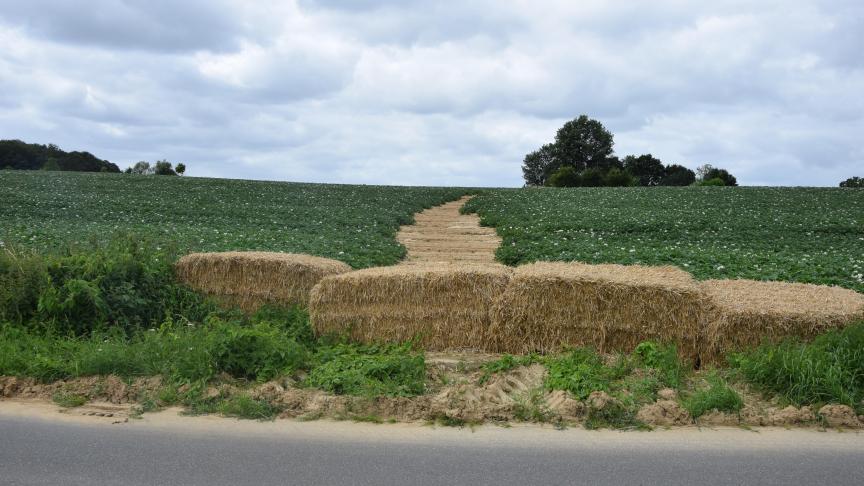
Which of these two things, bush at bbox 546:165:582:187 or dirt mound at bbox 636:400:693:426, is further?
bush at bbox 546:165:582:187

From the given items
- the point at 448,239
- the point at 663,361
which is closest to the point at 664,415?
the point at 663,361

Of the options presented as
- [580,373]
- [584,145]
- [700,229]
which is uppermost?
[584,145]

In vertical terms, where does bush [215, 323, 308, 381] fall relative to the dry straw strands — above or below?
below

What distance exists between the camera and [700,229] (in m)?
22.8

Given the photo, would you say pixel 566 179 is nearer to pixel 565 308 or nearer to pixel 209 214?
pixel 209 214

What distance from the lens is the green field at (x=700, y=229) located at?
46.6 feet

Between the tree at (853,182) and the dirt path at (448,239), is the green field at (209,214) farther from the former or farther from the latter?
the tree at (853,182)

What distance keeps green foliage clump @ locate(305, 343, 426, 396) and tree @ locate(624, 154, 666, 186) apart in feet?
242

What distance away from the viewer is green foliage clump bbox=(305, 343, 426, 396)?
6.83m

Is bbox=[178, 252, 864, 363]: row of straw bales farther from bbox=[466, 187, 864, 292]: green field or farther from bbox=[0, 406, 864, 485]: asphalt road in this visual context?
bbox=[466, 187, 864, 292]: green field

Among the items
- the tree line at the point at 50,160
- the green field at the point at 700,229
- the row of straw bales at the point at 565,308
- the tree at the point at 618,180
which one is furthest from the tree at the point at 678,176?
the row of straw bales at the point at 565,308

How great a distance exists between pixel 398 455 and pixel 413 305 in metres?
3.60

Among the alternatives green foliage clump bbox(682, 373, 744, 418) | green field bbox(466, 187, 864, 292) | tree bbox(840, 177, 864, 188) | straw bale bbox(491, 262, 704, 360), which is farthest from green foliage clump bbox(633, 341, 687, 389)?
tree bbox(840, 177, 864, 188)

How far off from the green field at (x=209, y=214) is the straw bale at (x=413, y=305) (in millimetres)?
3615
